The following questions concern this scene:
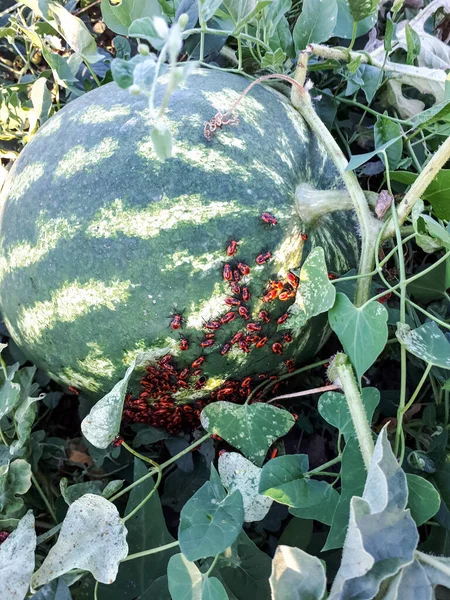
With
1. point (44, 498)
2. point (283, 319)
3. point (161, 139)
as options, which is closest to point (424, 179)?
point (283, 319)

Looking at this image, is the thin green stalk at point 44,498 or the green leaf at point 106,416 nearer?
the green leaf at point 106,416

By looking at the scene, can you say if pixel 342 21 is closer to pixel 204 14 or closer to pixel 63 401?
pixel 204 14

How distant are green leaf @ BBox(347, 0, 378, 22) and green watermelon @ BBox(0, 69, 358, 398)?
0.75 ft

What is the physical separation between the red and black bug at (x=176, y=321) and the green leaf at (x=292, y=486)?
29 cm

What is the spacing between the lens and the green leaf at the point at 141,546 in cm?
122

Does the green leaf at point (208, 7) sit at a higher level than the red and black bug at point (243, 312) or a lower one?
higher

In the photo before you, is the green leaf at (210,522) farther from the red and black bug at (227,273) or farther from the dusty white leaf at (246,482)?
the red and black bug at (227,273)

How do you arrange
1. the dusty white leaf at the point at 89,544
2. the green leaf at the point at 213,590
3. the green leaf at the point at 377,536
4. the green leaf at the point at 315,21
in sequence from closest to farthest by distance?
the green leaf at the point at 377,536 → the green leaf at the point at 213,590 → the dusty white leaf at the point at 89,544 → the green leaf at the point at 315,21

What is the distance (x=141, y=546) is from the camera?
1242 mm

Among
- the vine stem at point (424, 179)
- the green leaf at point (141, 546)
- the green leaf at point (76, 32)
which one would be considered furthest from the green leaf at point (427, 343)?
the green leaf at point (76, 32)

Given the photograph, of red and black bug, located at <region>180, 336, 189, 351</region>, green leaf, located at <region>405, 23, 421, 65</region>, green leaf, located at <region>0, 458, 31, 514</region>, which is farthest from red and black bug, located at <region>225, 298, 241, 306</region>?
green leaf, located at <region>405, 23, 421, 65</region>

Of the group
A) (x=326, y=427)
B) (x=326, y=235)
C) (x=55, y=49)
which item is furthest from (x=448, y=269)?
(x=55, y=49)

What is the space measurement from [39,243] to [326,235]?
0.58 meters

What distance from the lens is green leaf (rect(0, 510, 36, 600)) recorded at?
105cm
